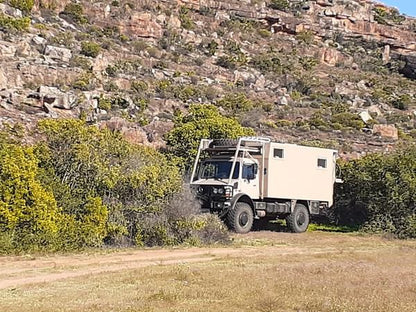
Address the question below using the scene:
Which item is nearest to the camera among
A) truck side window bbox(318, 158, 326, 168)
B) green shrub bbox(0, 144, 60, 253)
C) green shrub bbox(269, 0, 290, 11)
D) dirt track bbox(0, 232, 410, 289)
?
dirt track bbox(0, 232, 410, 289)

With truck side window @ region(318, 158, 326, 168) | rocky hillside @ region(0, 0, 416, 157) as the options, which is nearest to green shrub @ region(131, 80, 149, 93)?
rocky hillside @ region(0, 0, 416, 157)

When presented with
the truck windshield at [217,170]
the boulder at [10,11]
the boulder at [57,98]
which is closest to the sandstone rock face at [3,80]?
the boulder at [57,98]

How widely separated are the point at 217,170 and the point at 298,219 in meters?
3.91

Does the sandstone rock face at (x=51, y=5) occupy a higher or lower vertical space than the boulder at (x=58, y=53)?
higher

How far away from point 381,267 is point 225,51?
45.7 meters

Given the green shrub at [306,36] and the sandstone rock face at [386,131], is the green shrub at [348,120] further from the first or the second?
the green shrub at [306,36]

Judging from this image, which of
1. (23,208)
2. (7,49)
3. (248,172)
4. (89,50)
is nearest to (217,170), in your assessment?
(248,172)

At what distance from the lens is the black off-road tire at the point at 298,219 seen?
918 inches

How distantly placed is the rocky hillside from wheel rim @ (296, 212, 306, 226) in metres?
9.74

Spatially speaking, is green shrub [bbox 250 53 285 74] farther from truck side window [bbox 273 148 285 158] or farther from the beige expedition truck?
truck side window [bbox 273 148 285 158]

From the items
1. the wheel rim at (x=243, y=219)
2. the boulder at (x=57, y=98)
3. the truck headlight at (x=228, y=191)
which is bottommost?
the wheel rim at (x=243, y=219)

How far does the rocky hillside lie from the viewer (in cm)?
3778

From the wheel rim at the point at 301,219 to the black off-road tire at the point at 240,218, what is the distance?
8.58ft

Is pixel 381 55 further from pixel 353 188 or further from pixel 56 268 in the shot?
pixel 56 268
